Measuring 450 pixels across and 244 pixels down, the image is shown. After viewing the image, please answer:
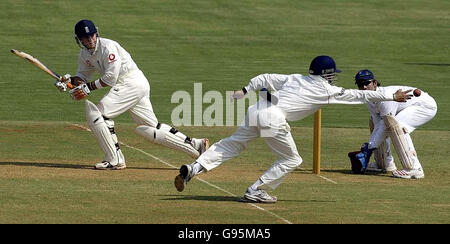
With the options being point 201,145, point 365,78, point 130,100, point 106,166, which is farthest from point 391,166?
point 106,166

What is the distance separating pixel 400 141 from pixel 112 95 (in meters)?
4.59

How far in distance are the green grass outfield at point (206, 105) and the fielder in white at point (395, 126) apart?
393mm

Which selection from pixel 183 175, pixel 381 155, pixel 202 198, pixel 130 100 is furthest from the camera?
pixel 381 155

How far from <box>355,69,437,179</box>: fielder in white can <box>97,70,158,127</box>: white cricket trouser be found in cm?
338

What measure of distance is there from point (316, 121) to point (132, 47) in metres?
22.6

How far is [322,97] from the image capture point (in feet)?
41.9

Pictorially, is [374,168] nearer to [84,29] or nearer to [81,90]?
[81,90]

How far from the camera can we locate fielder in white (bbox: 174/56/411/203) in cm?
1257

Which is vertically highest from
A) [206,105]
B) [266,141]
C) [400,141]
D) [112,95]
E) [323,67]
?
[323,67]

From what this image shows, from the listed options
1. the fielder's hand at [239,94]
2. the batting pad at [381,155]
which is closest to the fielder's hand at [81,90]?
the fielder's hand at [239,94]

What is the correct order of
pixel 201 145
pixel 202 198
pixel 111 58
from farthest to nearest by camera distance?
1. pixel 201 145
2. pixel 111 58
3. pixel 202 198

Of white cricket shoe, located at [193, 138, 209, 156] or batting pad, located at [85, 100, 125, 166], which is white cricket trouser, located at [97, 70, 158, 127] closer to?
batting pad, located at [85, 100, 125, 166]

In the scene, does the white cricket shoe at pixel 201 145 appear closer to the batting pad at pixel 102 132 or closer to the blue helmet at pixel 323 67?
the batting pad at pixel 102 132

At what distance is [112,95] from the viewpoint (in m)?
15.4
